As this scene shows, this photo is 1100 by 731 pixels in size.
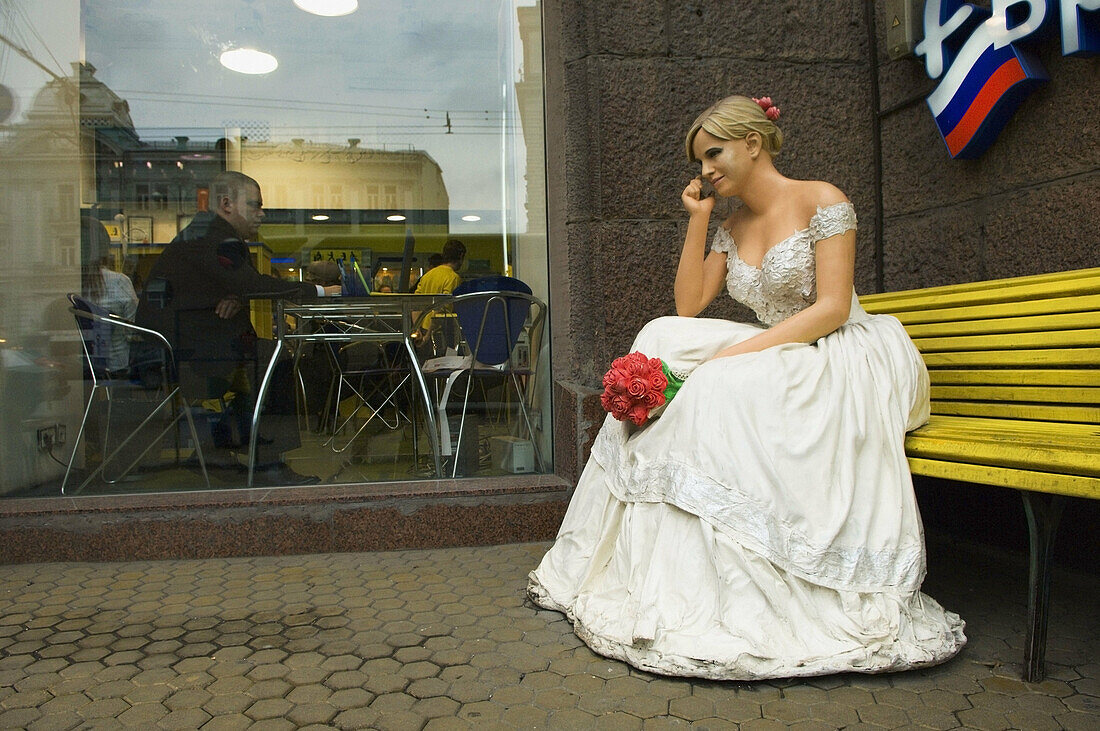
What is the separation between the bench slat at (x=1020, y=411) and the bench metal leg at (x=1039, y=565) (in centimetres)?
49

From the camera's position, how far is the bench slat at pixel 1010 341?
104 inches

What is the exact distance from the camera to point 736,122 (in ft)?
9.42

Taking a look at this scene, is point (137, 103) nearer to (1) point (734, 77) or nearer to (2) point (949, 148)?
(1) point (734, 77)

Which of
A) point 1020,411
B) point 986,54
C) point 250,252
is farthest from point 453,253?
point 1020,411

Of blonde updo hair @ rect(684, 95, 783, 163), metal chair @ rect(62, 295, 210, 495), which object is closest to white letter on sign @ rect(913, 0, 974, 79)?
blonde updo hair @ rect(684, 95, 783, 163)

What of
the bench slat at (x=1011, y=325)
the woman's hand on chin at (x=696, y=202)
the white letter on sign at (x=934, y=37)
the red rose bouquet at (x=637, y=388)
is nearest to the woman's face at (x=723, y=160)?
the woman's hand on chin at (x=696, y=202)

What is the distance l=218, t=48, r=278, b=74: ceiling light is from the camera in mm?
4082

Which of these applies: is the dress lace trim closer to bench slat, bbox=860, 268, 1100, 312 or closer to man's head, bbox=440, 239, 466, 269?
bench slat, bbox=860, 268, 1100, 312

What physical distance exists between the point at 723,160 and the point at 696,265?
43 cm

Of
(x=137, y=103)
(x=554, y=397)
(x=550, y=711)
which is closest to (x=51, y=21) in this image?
(x=137, y=103)

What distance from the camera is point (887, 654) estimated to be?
7.48 feet

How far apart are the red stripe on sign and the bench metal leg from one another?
1.91 metres

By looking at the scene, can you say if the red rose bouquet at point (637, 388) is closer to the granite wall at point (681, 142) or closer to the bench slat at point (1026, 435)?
the bench slat at point (1026, 435)

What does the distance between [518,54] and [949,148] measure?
2.11m
